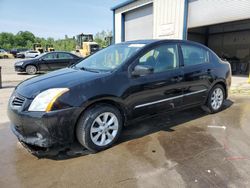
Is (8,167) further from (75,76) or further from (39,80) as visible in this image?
(75,76)

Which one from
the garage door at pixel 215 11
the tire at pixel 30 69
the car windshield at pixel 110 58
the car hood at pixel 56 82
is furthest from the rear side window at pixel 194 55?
the tire at pixel 30 69

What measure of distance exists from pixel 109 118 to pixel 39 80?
1.20 metres

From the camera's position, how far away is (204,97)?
4.54m

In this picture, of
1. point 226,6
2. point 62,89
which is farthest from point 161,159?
point 226,6

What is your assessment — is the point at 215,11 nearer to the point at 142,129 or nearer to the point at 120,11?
the point at 120,11

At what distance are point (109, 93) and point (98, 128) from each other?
0.53 meters

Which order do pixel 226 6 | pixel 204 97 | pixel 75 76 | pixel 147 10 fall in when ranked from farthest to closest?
pixel 147 10
pixel 226 6
pixel 204 97
pixel 75 76

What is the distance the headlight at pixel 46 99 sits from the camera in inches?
106

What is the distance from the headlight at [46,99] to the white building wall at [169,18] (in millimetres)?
9845

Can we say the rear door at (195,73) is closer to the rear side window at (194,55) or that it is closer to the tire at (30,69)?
the rear side window at (194,55)

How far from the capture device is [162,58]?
3.79 m

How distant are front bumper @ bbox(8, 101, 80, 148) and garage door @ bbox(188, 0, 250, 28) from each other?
345 inches

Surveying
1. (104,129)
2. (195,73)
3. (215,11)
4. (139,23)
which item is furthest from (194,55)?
(139,23)

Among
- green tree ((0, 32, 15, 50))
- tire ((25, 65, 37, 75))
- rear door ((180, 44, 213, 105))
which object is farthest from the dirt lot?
green tree ((0, 32, 15, 50))
